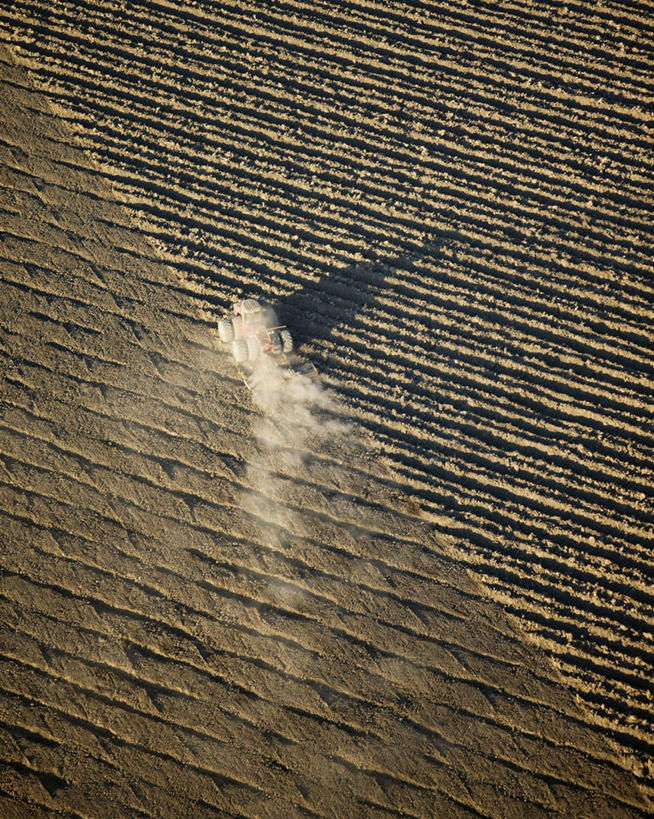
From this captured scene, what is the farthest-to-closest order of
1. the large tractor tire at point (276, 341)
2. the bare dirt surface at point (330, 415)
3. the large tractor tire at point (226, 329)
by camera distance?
1. the large tractor tire at point (226, 329)
2. the large tractor tire at point (276, 341)
3. the bare dirt surface at point (330, 415)

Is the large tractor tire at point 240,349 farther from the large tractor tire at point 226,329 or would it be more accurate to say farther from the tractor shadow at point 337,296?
the tractor shadow at point 337,296

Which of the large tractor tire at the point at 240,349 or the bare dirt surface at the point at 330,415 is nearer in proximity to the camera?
the bare dirt surface at the point at 330,415

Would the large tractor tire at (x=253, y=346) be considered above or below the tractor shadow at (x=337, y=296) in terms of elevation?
below

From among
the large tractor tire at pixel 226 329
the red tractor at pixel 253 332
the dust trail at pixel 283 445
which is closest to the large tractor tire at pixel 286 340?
the red tractor at pixel 253 332

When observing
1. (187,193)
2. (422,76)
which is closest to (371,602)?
(187,193)

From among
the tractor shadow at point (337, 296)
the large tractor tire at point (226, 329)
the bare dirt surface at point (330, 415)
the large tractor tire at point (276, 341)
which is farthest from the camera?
the tractor shadow at point (337, 296)

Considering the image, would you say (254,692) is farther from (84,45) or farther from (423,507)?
(84,45)

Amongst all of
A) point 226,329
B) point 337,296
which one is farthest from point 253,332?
point 337,296
